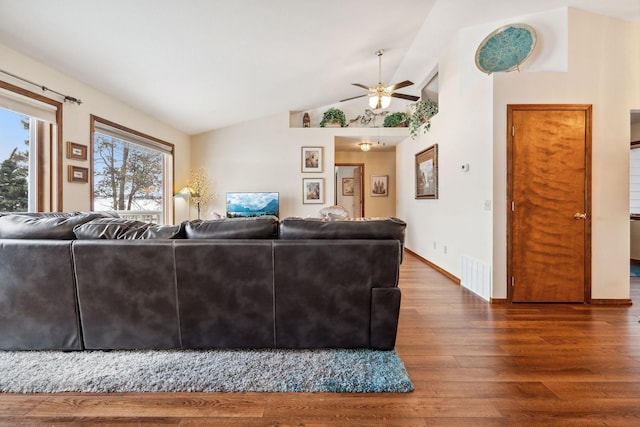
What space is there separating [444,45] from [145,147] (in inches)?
194

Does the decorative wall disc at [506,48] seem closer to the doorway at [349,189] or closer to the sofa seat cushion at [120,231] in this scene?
the sofa seat cushion at [120,231]

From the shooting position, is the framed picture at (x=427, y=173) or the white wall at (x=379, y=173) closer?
the framed picture at (x=427, y=173)

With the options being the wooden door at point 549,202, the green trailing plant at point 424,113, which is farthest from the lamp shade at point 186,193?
the wooden door at point 549,202

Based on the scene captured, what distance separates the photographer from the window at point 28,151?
3.02 metres

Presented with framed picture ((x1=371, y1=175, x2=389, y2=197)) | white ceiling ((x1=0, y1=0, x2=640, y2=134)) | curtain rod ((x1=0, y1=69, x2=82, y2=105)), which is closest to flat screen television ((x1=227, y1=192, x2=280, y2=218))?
white ceiling ((x1=0, y1=0, x2=640, y2=134))

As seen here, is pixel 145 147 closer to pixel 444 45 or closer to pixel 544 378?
pixel 444 45

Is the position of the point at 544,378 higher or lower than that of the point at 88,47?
lower

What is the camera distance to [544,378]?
1.79 meters

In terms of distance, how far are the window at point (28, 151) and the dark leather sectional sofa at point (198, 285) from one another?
151cm

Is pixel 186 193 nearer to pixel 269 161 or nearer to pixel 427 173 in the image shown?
pixel 269 161

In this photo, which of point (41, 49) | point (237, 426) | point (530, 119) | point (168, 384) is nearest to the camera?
point (237, 426)

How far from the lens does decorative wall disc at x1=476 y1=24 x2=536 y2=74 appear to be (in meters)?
3.24

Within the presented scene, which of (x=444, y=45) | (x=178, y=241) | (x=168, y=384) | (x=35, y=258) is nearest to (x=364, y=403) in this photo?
(x=168, y=384)

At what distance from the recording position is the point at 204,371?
1.80 meters
